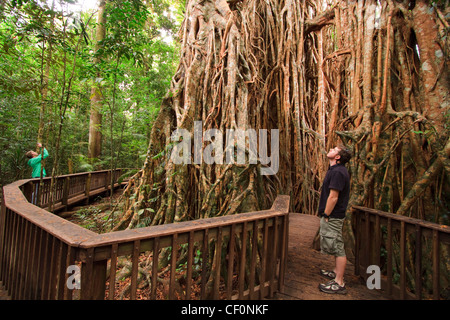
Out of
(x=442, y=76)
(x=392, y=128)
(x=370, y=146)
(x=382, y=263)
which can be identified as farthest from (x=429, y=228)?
(x=442, y=76)

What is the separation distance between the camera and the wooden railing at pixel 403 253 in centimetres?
182

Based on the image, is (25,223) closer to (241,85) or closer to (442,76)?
(241,85)

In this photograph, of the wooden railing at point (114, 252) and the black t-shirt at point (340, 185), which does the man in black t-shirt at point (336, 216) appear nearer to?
the black t-shirt at point (340, 185)

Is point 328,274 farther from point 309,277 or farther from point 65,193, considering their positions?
point 65,193

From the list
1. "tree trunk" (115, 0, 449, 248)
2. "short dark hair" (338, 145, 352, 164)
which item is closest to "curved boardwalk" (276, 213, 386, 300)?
"tree trunk" (115, 0, 449, 248)

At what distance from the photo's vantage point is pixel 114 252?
3.97 ft

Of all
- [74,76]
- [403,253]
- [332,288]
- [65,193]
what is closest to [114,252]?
[332,288]

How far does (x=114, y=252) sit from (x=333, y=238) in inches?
Answer: 76.6

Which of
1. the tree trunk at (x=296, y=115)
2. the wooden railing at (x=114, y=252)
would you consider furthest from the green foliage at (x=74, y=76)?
the wooden railing at (x=114, y=252)

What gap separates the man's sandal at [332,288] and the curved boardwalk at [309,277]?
0.11ft

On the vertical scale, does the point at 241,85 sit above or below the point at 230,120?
above

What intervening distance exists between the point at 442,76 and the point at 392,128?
824 millimetres

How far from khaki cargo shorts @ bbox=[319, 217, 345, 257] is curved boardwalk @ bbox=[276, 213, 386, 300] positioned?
1.23 ft

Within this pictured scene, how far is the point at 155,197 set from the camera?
3.50 meters
